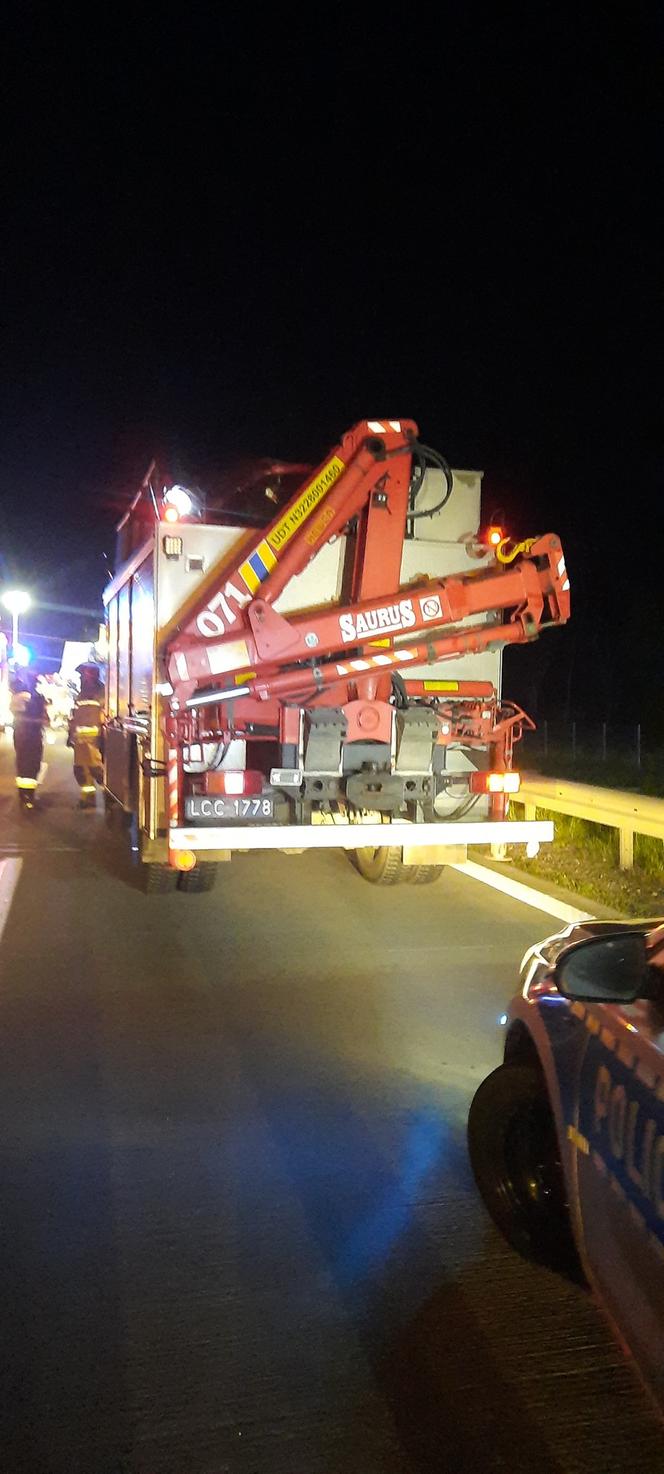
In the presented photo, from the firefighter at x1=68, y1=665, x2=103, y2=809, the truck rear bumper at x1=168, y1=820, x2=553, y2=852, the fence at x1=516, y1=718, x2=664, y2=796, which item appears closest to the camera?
the truck rear bumper at x1=168, y1=820, x2=553, y2=852

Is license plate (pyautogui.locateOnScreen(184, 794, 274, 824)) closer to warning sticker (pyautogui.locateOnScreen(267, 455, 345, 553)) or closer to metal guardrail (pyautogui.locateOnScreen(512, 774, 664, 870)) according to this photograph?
warning sticker (pyautogui.locateOnScreen(267, 455, 345, 553))

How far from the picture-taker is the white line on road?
8883mm

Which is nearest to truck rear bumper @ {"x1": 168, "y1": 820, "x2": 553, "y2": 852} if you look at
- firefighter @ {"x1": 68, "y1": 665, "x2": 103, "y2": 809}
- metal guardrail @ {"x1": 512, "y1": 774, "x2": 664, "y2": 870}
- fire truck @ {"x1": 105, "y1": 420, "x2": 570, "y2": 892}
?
fire truck @ {"x1": 105, "y1": 420, "x2": 570, "y2": 892}

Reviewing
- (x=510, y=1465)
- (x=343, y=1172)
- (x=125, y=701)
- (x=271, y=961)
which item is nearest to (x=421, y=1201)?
(x=343, y=1172)

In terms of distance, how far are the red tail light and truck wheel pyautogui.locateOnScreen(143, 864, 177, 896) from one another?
263 cm

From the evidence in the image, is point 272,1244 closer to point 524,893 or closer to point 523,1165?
point 523,1165

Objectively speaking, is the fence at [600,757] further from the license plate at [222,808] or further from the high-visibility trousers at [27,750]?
the license plate at [222,808]

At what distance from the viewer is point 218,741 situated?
28.1 feet

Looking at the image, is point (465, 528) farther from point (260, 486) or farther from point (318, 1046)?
point (318, 1046)

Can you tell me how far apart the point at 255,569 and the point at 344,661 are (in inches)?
35.4

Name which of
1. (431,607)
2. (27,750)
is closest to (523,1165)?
(431,607)

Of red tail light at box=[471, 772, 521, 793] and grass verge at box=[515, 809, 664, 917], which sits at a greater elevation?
red tail light at box=[471, 772, 521, 793]

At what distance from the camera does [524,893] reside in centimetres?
991

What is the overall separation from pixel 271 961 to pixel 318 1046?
1725 millimetres
